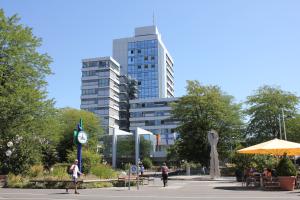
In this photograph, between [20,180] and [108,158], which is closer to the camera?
[20,180]

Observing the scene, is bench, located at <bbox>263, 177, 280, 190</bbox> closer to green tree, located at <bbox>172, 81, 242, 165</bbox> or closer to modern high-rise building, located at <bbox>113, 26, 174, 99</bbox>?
green tree, located at <bbox>172, 81, 242, 165</bbox>

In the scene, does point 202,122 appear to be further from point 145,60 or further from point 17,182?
point 145,60

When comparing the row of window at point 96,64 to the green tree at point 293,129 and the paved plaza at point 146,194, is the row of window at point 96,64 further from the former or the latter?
the paved plaza at point 146,194

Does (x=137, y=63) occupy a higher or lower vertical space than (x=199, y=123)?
higher

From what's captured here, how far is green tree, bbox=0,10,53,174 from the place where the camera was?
3064 centimetres

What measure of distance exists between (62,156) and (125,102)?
77.0 meters

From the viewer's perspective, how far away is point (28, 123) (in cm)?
3394

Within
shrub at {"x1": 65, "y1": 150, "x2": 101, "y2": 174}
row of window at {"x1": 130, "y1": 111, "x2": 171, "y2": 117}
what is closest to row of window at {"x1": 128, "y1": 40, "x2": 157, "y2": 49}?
row of window at {"x1": 130, "y1": 111, "x2": 171, "y2": 117}

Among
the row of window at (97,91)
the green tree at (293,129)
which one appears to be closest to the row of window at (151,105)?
the row of window at (97,91)

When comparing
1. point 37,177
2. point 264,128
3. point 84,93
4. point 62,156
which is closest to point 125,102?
point 84,93

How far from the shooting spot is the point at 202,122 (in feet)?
186

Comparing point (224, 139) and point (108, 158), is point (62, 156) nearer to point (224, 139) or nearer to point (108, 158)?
point (224, 139)

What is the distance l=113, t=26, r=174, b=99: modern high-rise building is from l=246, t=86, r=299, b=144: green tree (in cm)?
9339

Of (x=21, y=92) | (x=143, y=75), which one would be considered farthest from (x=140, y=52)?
(x=21, y=92)
